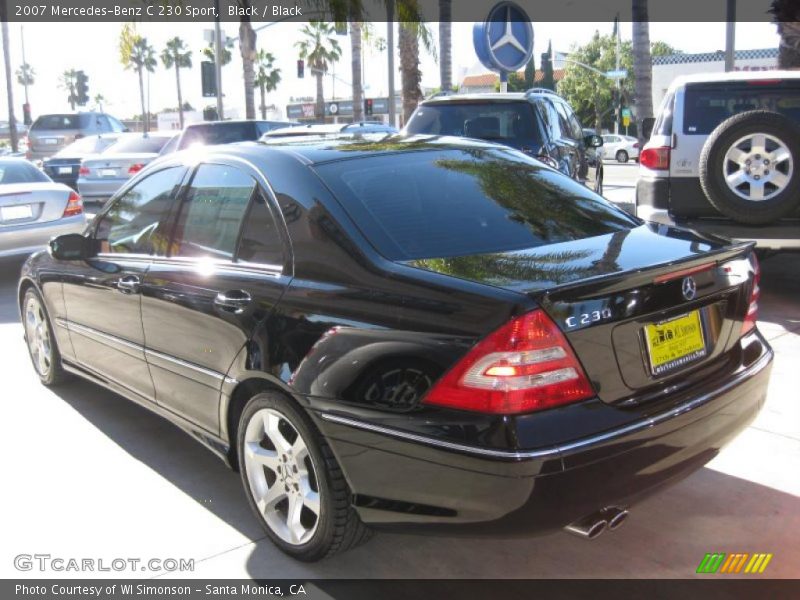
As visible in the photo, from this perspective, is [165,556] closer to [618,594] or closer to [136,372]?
[136,372]

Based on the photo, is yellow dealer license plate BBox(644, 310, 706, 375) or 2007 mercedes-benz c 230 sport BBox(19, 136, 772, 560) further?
yellow dealer license plate BBox(644, 310, 706, 375)

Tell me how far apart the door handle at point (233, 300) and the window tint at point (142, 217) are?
0.72 metres

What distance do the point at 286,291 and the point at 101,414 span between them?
7.96 feet

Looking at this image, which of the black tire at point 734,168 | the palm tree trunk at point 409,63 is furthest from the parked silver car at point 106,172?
the black tire at point 734,168

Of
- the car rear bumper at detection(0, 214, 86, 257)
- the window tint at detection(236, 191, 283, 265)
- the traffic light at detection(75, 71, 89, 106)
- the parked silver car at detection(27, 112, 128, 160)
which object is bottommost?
the car rear bumper at detection(0, 214, 86, 257)

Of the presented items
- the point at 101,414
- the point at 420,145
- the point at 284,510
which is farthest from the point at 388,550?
the point at 101,414

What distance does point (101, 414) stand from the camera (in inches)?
200

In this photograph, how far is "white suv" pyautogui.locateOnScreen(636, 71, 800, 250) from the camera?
6336 mm

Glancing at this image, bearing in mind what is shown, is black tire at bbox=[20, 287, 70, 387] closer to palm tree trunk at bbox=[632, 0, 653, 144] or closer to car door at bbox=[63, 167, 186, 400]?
car door at bbox=[63, 167, 186, 400]

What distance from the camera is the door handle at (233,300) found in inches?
132

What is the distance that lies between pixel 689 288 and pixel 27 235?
8.11m

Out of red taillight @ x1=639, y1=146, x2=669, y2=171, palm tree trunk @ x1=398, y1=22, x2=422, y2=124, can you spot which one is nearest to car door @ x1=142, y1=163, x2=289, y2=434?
red taillight @ x1=639, y1=146, x2=669, y2=171

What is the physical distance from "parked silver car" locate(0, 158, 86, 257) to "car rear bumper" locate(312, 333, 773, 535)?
24.4ft

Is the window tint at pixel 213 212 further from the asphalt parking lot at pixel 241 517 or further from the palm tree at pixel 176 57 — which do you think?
the palm tree at pixel 176 57
